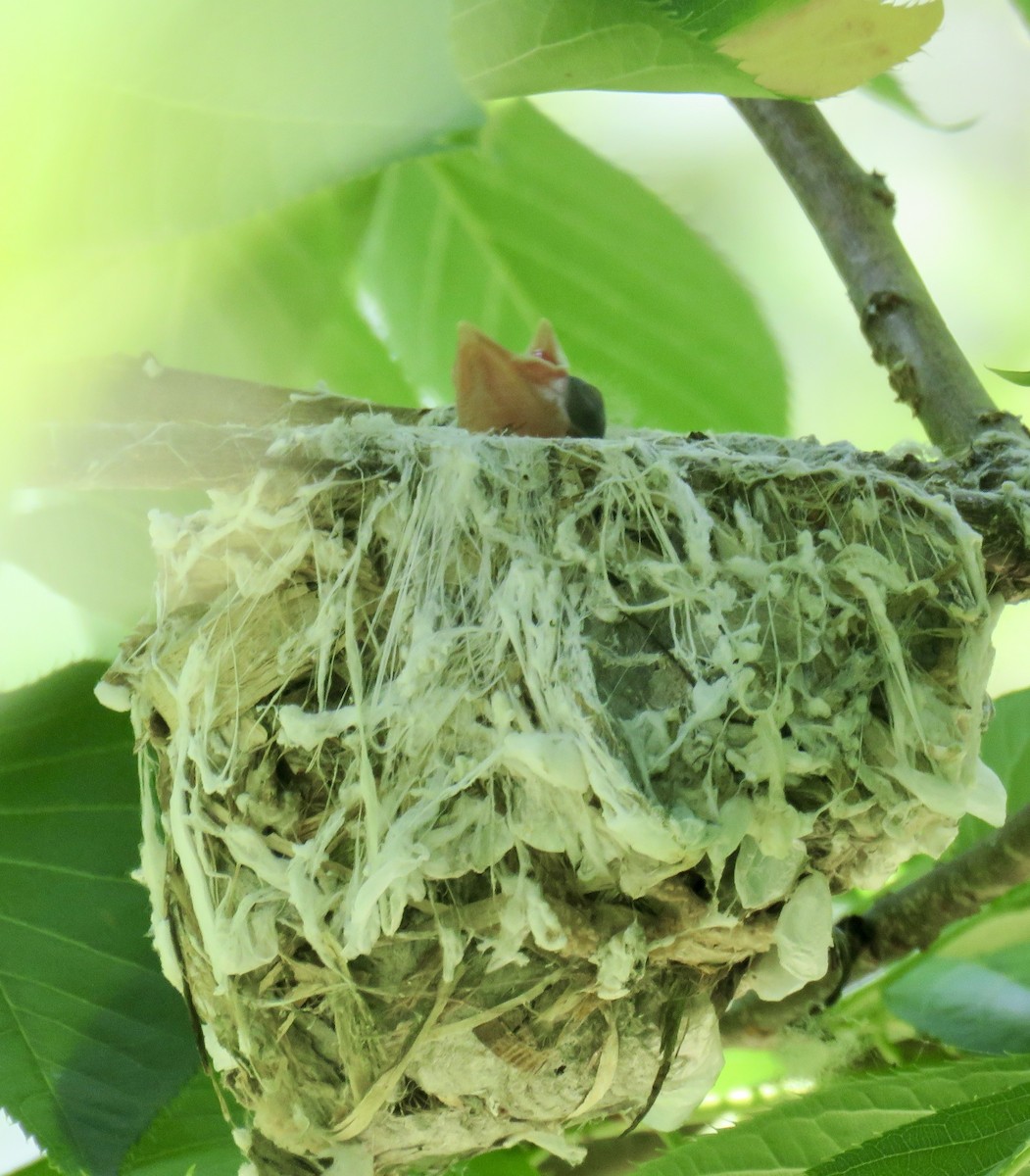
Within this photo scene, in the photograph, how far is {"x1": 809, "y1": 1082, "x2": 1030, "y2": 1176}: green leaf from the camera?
765 millimetres

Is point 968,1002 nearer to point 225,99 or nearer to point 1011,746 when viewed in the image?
point 1011,746

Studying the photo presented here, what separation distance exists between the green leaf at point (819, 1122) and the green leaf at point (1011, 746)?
433mm

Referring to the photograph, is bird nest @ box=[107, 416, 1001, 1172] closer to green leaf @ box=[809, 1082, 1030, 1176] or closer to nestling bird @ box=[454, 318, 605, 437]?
green leaf @ box=[809, 1082, 1030, 1176]

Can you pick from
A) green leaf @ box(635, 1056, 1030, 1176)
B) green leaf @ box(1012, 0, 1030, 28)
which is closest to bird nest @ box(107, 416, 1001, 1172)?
green leaf @ box(635, 1056, 1030, 1176)

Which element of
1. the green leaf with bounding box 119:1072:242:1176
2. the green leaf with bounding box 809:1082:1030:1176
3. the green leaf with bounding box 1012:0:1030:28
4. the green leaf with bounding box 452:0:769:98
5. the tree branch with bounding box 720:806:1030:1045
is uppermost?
the green leaf with bounding box 1012:0:1030:28

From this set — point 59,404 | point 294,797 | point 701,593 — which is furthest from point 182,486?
point 701,593

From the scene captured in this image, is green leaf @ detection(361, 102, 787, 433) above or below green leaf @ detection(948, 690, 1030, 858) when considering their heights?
above

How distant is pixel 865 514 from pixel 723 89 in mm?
299

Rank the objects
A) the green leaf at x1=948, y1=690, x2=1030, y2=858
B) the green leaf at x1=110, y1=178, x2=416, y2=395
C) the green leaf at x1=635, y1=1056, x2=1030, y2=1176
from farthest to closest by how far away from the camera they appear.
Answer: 1. the green leaf at x1=948, y1=690, x2=1030, y2=858
2. the green leaf at x1=110, y1=178, x2=416, y2=395
3. the green leaf at x1=635, y1=1056, x2=1030, y2=1176

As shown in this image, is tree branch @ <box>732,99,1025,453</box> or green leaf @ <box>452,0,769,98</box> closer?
green leaf @ <box>452,0,769,98</box>

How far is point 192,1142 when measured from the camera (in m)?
1.12

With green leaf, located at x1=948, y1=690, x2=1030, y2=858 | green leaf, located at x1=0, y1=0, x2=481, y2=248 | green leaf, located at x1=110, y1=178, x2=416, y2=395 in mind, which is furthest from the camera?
green leaf, located at x1=948, y1=690, x2=1030, y2=858

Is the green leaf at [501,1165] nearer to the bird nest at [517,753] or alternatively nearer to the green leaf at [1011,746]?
the bird nest at [517,753]

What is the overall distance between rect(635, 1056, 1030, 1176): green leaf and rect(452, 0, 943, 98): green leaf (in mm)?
715
